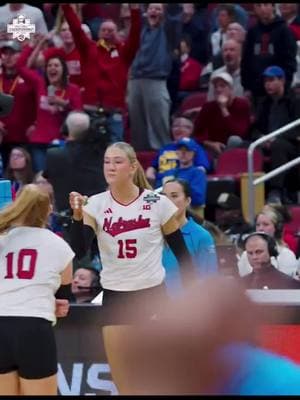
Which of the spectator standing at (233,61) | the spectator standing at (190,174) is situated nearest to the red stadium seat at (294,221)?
the spectator standing at (190,174)

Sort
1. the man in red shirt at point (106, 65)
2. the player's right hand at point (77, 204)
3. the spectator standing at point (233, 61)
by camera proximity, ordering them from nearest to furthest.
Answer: the player's right hand at point (77, 204) → the man in red shirt at point (106, 65) → the spectator standing at point (233, 61)

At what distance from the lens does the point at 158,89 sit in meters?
15.5

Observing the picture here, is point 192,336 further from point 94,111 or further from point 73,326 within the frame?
point 94,111

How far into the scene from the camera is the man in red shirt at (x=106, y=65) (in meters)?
14.8

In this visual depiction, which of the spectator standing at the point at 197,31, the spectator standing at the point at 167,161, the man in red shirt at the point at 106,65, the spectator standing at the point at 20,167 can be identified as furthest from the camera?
the spectator standing at the point at 197,31

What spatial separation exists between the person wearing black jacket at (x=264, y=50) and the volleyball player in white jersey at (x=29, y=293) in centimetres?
782

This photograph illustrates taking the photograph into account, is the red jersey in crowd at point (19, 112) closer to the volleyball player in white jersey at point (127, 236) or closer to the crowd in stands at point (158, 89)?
the crowd in stands at point (158, 89)

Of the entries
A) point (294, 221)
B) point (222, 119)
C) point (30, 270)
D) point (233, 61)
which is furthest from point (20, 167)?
point (30, 270)

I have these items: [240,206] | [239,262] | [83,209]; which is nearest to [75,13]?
[240,206]

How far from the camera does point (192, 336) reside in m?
8.77

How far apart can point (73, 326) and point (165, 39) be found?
7151mm

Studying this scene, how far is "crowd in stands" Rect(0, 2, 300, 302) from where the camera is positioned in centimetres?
1419

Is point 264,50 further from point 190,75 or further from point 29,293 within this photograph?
point 29,293

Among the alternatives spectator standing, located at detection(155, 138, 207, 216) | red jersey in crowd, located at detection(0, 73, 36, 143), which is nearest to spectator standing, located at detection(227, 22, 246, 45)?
red jersey in crowd, located at detection(0, 73, 36, 143)
